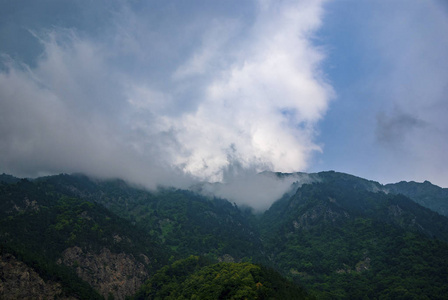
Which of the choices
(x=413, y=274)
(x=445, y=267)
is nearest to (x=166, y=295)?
(x=413, y=274)

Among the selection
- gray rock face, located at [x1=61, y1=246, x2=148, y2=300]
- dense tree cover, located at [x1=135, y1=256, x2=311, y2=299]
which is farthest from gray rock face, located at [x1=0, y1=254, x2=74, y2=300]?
dense tree cover, located at [x1=135, y1=256, x2=311, y2=299]

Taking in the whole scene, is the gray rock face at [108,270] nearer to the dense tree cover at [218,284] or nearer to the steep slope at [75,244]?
the steep slope at [75,244]

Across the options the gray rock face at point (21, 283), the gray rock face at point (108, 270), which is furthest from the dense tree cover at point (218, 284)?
the gray rock face at point (21, 283)

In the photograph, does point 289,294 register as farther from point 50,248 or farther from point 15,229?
point 15,229

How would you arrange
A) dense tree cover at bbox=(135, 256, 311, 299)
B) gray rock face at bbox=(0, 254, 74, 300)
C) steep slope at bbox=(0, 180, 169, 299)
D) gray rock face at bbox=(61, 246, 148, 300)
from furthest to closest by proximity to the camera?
1. gray rock face at bbox=(61, 246, 148, 300)
2. steep slope at bbox=(0, 180, 169, 299)
3. dense tree cover at bbox=(135, 256, 311, 299)
4. gray rock face at bbox=(0, 254, 74, 300)

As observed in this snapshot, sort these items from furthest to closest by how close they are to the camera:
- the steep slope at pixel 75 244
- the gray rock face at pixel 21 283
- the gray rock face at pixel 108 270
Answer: the gray rock face at pixel 108 270, the steep slope at pixel 75 244, the gray rock face at pixel 21 283

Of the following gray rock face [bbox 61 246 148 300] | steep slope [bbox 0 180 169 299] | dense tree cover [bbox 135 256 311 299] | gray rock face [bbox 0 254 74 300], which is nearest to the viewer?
gray rock face [bbox 0 254 74 300]

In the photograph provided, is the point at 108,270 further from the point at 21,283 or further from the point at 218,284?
the point at 218,284

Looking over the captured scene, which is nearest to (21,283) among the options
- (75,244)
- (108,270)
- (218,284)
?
(75,244)

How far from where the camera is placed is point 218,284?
422 feet

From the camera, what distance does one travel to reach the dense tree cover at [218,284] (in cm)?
11607

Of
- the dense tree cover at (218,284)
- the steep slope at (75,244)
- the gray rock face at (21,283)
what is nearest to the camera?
the gray rock face at (21,283)

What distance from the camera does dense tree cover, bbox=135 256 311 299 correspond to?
11607cm

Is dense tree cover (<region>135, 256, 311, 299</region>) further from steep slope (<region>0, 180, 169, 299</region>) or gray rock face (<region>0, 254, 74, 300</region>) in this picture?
gray rock face (<region>0, 254, 74, 300</region>)
